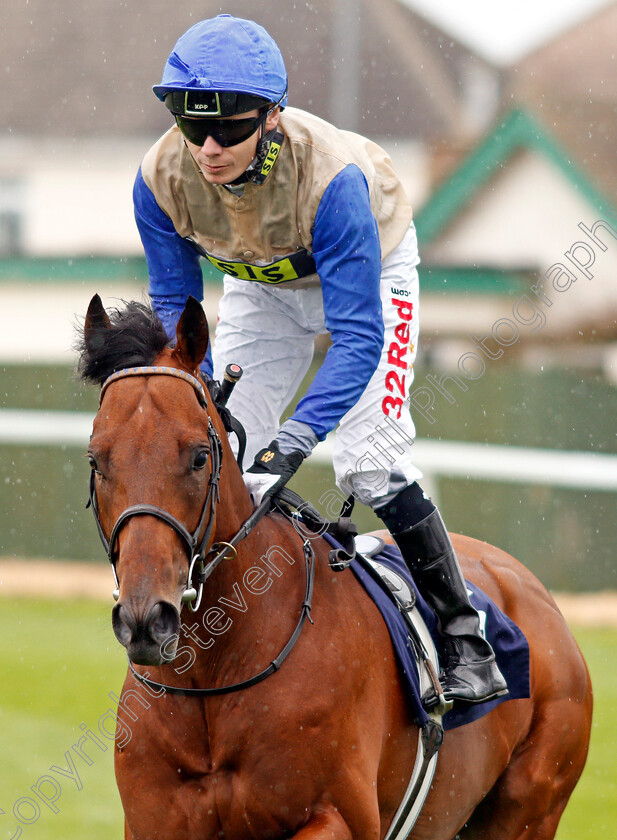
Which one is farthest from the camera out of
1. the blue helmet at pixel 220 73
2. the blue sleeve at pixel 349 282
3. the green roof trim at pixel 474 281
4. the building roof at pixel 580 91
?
the building roof at pixel 580 91

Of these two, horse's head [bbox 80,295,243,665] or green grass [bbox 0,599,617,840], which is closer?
horse's head [bbox 80,295,243,665]

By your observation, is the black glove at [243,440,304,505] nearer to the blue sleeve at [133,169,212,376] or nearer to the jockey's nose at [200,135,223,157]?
the blue sleeve at [133,169,212,376]

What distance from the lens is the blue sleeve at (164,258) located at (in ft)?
9.53

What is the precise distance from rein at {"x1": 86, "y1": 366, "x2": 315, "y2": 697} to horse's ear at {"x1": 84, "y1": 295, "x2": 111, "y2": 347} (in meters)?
0.11

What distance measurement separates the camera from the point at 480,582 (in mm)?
3451

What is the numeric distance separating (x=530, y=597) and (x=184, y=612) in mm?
1555

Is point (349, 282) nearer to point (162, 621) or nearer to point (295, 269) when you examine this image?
point (295, 269)

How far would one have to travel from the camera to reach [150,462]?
2.13 metres

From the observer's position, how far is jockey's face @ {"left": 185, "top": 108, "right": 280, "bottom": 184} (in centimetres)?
259

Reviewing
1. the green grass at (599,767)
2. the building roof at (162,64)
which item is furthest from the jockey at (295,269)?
the building roof at (162,64)

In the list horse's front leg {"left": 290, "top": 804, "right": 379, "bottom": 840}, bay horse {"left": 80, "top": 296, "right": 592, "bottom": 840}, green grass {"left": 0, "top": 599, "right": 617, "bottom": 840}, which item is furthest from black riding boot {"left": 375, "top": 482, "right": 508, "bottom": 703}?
green grass {"left": 0, "top": 599, "right": 617, "bottom": 840}

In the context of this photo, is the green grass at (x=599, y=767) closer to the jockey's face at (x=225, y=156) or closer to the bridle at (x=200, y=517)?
the bridle at (x=200, y=517)

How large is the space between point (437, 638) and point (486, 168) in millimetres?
15754

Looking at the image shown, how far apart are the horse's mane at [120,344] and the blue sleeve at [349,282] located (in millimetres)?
440
